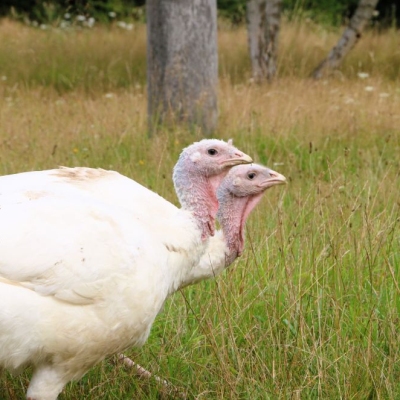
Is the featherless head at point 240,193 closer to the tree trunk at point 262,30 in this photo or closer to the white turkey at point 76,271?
the white turkey at point 76,271

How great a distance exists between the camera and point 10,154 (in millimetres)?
6168

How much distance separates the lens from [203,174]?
3.50 meters

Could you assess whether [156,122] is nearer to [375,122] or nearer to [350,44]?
[375,122]

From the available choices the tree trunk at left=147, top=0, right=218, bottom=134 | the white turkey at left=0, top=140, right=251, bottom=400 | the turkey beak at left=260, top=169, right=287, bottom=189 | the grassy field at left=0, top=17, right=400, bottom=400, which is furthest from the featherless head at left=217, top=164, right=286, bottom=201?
the tree trunk at left=147, top=0, right=218, bottom=134

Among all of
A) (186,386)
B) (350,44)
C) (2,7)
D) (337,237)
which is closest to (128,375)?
(186,386)

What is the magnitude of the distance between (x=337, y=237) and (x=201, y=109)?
2.69 metres

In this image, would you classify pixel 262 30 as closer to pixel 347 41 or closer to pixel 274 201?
pixel 347 41

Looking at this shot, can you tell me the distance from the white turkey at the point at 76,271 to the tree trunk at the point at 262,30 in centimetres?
662

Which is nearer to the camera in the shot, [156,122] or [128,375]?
[128,375]

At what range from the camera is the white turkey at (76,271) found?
A: 9.70ft

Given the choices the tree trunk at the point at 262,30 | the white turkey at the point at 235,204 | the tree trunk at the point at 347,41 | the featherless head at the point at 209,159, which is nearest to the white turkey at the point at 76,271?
the featherless head at the point at 209,159

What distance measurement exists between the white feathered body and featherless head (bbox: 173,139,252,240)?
21 centimetres

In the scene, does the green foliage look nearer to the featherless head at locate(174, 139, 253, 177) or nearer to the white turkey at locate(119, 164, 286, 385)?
the white turkey at locate(119, 164, 286, 385)

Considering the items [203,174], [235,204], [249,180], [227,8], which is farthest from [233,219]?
[227,8]
